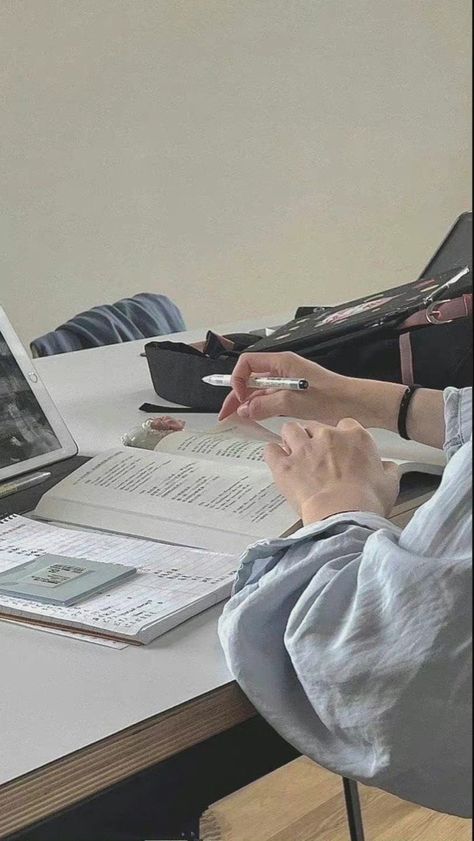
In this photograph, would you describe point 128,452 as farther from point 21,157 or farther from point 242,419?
point 21,157

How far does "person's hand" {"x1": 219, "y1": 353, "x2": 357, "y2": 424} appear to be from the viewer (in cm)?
130

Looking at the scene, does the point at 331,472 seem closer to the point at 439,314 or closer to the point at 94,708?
the point at 94,708

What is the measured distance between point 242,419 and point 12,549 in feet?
1.60

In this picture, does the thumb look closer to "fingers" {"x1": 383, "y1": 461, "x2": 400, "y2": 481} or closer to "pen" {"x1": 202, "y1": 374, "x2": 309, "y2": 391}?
"pen" {"x1": 202, "y1": 374, "x2": 309, "y2": 391}

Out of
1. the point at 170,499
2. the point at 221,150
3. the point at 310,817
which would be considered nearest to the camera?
the point at 170,499

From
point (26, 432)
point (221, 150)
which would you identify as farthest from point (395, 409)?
point (221, 150)

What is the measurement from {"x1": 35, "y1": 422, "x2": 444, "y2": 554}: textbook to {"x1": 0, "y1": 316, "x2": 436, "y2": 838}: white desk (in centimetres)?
15

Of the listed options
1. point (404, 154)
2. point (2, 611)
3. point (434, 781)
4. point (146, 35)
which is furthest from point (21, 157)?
point (434, 781)

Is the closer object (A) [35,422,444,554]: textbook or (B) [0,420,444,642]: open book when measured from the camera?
(B) [0,420,444,642]: open book

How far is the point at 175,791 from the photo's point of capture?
0.73 metres

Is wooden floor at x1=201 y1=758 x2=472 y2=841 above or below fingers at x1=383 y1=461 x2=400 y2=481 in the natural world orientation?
below

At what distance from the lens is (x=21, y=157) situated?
318 centimetres

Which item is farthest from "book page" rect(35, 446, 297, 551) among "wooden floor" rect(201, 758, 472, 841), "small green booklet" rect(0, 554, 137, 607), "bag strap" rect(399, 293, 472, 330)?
"wooden floor" rect(201, 758, 472, 841)

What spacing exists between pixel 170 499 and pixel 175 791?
0.40 m
